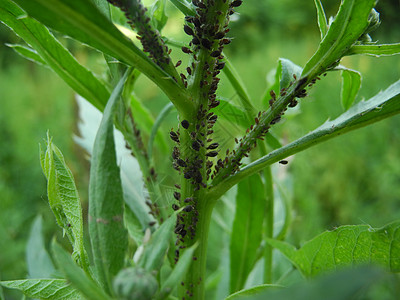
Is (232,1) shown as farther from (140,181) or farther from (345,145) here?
(345,145)

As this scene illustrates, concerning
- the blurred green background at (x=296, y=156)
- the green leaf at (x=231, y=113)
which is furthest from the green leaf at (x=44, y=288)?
the blurred green background at (x=296, y=156)

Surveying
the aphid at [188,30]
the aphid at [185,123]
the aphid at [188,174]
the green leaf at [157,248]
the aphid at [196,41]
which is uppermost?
the aphid at [188,30]

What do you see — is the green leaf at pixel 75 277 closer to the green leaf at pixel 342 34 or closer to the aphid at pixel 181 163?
the aphid at pixel 181 163

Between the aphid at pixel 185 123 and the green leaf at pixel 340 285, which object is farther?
the aphid at pixel 185 123

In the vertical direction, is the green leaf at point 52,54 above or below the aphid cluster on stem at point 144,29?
above

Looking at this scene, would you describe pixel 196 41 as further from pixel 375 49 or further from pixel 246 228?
pixel 246 228

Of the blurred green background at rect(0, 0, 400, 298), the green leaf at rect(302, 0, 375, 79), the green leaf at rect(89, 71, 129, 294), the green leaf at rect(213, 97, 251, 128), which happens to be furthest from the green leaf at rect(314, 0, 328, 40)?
the blurred green background at rect(0, 0, 400, 298)

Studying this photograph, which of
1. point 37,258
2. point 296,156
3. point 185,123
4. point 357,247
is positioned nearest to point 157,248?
point 185,123

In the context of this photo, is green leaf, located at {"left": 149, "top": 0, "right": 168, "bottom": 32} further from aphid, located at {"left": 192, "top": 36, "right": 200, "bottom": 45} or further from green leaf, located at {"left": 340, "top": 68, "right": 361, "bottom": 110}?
green leaf, located at {"left": 340, "top": 68, "right": 361, "bottom": 110}
